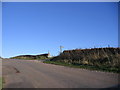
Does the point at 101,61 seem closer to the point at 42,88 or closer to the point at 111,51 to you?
the point at 111,51

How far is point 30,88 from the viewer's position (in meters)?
9.54

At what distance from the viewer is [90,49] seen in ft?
106

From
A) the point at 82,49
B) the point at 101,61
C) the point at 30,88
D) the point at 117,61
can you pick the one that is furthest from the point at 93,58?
the point at 30,88

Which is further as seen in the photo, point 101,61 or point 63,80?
point 101,61

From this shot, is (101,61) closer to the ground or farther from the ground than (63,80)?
farther from the ground

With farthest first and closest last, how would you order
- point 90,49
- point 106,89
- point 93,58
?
point 90,49
point 93,58
point 106,89

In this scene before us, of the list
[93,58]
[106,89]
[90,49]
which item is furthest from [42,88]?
[90,49]

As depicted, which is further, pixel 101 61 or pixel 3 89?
pixel 101 61

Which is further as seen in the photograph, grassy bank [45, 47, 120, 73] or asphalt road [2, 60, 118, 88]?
grassy bank [45, 47, 120, 73]

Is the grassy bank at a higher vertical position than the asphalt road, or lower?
higher

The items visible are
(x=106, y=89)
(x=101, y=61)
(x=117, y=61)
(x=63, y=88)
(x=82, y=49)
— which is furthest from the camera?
(x=82, y=49)

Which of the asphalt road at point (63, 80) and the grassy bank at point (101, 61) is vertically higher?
the grassy bank at point (101, 61)

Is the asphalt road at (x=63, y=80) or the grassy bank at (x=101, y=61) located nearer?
the asphalt road at (x=63, y=80)

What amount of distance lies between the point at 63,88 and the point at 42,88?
96 cm
